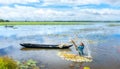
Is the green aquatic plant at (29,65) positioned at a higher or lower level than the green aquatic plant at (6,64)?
lower

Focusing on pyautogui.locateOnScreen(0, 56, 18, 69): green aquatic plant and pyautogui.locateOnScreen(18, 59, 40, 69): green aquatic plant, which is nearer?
pyautogui.locateOnScreen(0, 56, 18, 69): green aquatic plant

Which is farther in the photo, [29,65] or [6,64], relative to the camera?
[29,65]

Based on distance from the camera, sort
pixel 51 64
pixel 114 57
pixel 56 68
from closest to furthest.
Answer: pixel 56 68
pixel 51 64
pixel 114 57

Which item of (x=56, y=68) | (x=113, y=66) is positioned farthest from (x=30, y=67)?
(x=113, y=66)

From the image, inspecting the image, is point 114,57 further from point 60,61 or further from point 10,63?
point 10,63

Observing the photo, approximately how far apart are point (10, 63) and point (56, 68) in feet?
25.5

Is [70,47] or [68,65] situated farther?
[70,47]

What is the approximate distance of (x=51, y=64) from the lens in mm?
20641

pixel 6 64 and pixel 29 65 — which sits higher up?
pixel 6 64

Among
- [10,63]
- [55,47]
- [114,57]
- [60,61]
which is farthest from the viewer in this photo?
[55,47]

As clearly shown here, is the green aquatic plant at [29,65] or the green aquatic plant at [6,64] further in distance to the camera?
the green aquatic plant at [29,65]

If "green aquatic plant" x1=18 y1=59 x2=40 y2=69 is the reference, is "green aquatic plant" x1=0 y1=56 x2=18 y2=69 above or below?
above

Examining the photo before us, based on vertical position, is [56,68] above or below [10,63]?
below

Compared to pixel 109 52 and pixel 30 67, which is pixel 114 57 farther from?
pixel 30 67
